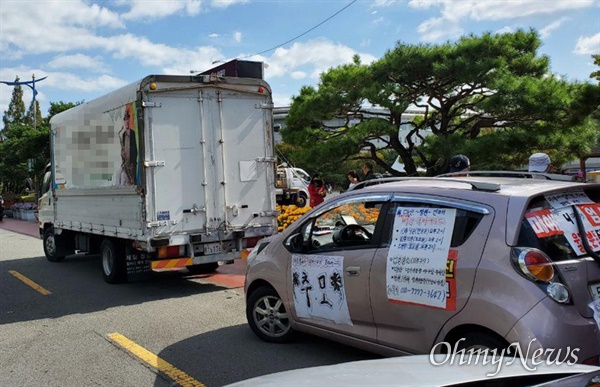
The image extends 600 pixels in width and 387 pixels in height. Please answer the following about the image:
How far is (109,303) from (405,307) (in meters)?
5.30

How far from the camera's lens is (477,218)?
3.81m

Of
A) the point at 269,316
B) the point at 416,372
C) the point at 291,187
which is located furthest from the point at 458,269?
the point at 291,187

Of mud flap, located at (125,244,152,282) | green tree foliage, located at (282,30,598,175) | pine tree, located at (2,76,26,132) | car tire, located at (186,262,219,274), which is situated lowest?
car tire, located at (186,262,219,274)

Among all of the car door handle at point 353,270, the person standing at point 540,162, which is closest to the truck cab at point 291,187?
the person standing at point 540,162

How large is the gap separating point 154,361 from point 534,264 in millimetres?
3582

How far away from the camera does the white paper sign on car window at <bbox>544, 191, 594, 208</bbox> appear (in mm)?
3818

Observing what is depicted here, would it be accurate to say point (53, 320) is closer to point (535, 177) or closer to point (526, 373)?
point (535, 177)

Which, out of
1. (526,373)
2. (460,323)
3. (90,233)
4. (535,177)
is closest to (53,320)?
(90,233)

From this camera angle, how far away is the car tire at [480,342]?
350 centimetres

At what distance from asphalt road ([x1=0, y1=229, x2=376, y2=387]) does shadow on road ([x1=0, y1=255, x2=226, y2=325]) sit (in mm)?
16

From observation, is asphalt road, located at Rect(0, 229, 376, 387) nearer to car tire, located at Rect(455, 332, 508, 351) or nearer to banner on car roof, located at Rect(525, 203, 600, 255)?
car tire, located at Rect(455, 332, 508, 351)

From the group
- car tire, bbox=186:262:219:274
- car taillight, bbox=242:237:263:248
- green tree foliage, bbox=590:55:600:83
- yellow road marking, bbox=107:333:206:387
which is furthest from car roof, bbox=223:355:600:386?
green tree foliage, bbox=590:55:600:83

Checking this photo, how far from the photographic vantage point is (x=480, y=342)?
3611 millimetres

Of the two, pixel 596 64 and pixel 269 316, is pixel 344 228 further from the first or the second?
pixel 596 64
